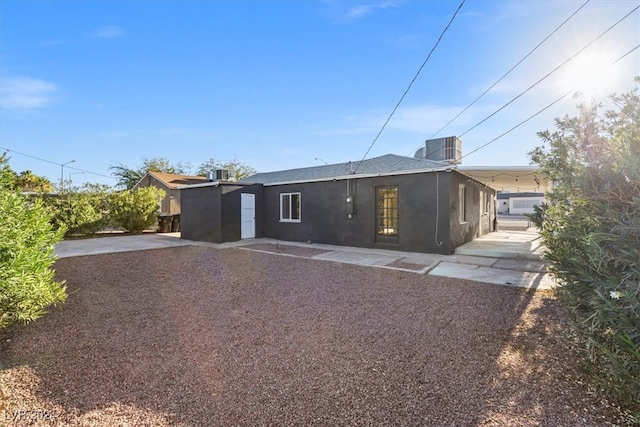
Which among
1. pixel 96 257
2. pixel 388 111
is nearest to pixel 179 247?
pixel 96 257

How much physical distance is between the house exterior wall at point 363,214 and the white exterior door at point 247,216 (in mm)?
631

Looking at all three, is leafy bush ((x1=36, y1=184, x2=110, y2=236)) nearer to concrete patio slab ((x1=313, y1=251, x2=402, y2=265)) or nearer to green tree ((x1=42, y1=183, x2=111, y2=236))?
green tree ((x1=42, y1=183, x2=111, y2=236))

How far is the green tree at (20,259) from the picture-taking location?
10.7 feet

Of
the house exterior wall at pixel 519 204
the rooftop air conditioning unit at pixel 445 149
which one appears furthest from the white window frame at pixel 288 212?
the house exterior wall at pixel 519 204

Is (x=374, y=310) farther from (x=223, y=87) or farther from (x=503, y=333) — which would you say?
(x=223, y=87)

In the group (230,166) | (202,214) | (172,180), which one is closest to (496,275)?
(202,214)

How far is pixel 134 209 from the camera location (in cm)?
1662

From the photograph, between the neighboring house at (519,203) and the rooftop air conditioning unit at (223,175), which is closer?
the rooftop air conditioning unit at (223,175)

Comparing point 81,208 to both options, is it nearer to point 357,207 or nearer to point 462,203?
point 357,207

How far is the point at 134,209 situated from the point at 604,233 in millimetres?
18837

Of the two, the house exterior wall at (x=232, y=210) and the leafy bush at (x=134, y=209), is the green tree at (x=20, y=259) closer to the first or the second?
the house exterior wall at (x=232, y=210)

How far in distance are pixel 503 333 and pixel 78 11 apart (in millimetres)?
10460

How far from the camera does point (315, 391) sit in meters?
2.60

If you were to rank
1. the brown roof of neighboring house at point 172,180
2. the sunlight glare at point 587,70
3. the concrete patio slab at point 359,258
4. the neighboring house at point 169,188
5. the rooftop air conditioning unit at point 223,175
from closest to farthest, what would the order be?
1. the sunlight glare at point 587,70
2. the concrete patio slab at point 359,258
3. the rooftop air conditioning unit at point 223,175
4. the brown roof of neighboring house at point 172,180
5. the neighboring house at point 169,188
